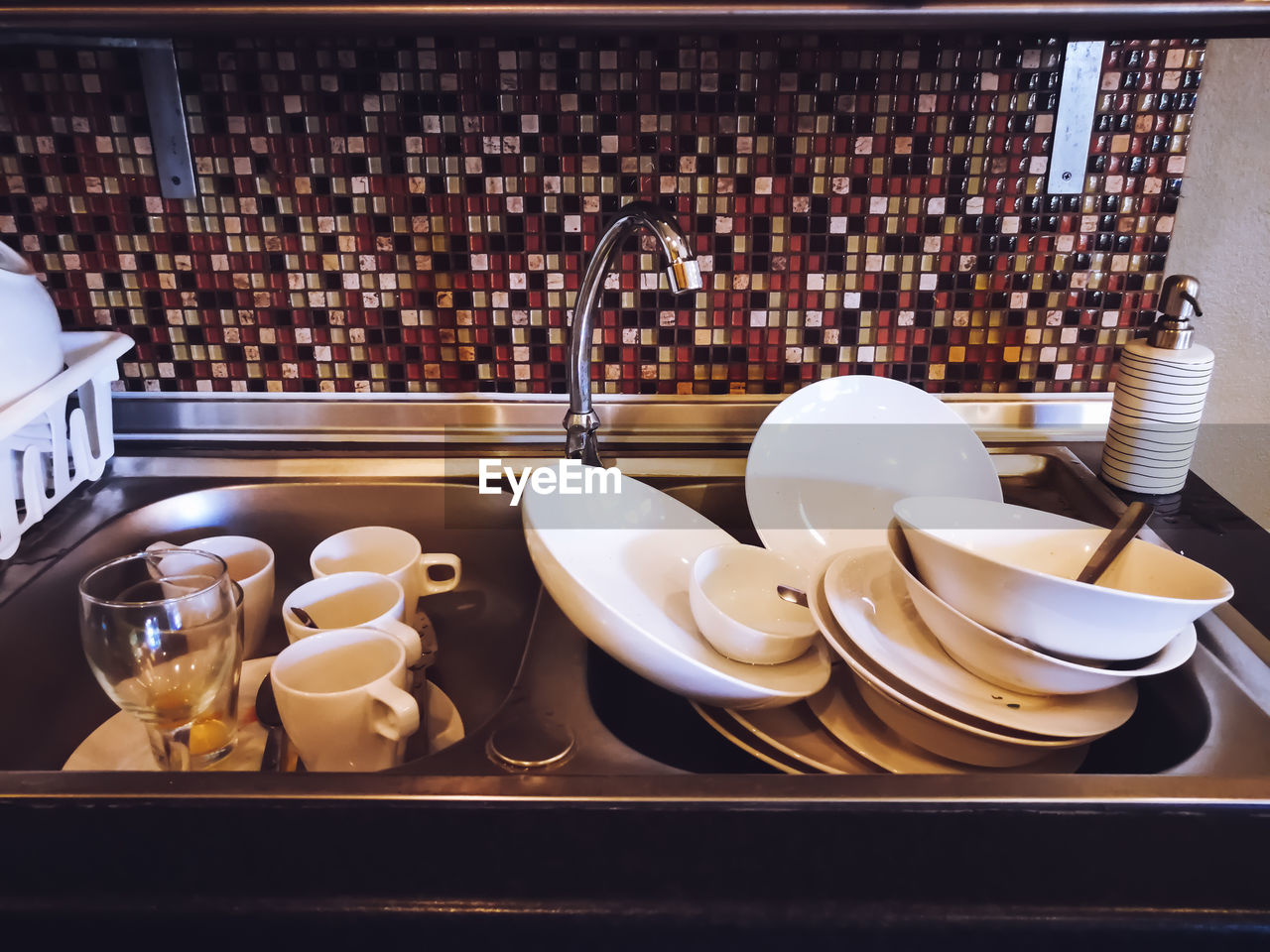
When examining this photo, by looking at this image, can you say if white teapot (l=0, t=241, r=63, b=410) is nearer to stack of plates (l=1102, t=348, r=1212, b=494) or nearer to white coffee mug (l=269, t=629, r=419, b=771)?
white coffee mug (l=269, t=629, r=419, b=771)

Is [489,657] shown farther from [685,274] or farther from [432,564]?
[685,274]

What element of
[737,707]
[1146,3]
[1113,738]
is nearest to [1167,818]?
[1113,738]

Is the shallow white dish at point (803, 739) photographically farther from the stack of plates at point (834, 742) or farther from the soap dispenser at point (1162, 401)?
the soap dispenser at point (1162, 401)

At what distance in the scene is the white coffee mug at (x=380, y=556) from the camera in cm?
89

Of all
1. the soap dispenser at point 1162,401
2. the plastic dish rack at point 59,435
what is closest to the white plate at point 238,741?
the plastic dish rack at point 59,435

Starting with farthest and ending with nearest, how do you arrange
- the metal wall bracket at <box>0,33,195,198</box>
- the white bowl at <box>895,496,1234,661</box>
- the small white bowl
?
the metal wall bracket at <box>0,33,195,198</box>, the small white bowl, the white bowl at <box>895,496,1234,661</box>

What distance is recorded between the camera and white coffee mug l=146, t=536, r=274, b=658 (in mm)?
838

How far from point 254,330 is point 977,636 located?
841 millimetres

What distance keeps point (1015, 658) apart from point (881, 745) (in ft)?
0.42

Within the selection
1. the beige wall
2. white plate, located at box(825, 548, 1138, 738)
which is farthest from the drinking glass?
the beige wall

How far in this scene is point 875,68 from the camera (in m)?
0.93

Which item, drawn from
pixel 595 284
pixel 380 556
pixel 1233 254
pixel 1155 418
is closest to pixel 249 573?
pixel 380 556

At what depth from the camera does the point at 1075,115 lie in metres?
0.95

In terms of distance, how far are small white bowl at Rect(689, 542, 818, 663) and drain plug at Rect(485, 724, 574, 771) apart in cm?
15
